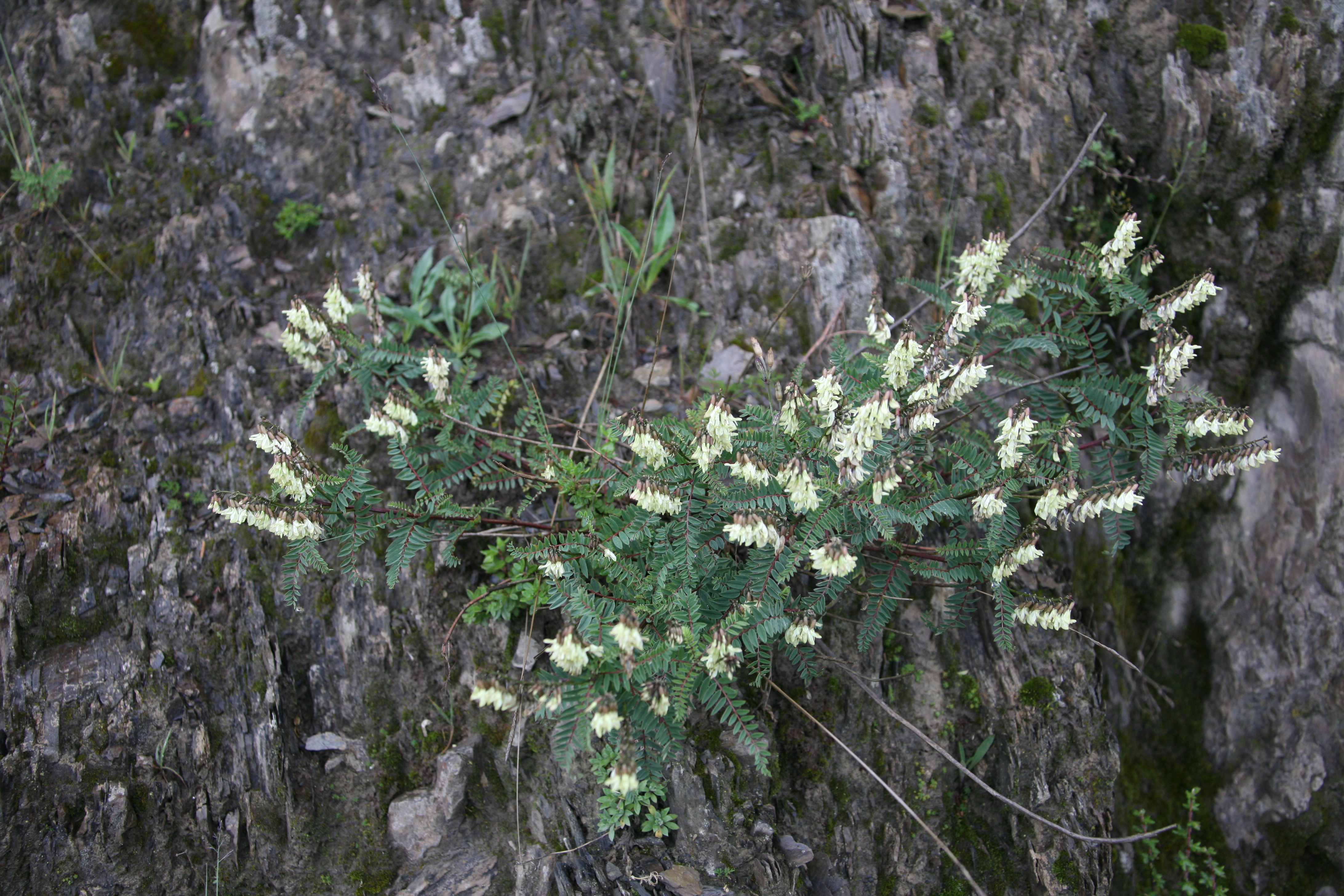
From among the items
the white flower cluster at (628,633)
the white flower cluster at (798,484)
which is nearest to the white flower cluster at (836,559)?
the white flower cluster at (798,484)

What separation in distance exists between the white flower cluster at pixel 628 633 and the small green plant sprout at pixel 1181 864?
3.30m

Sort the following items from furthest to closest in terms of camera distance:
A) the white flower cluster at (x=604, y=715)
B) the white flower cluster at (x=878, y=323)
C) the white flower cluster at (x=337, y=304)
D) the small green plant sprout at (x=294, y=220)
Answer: the small green plant sprout at (x=294, y=220) < the white flower cluster at (x=337, y=304) < the white flower cluster at (x=878, y=323) < the white flower cluster at (x=604, y=715)

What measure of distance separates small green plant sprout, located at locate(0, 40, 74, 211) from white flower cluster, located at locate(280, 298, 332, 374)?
2.28 meters

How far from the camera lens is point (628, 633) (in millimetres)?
2783

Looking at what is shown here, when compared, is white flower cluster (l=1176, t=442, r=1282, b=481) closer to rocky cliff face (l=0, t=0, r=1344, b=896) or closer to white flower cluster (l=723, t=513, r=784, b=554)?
rocky cliff face (l=0, t=0, r=1344, b=896)

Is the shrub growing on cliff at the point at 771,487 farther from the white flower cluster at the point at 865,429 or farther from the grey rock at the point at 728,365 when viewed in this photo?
the grey rock at the point at 728,365

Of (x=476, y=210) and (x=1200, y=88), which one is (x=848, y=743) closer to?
(x=476, y=210)

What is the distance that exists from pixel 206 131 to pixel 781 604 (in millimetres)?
5080

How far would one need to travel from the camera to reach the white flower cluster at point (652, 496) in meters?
3.06

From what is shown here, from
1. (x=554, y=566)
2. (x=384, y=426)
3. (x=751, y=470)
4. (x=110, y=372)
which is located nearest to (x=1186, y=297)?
(x=751, y=470)

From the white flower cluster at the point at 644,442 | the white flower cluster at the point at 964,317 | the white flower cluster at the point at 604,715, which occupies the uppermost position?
the white flower cluster at the point at 964,317

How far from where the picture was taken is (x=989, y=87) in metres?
4.92

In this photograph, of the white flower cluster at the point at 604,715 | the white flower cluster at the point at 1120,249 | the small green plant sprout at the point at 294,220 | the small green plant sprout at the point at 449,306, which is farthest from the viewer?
the small green plant sprout at the point at 294,220

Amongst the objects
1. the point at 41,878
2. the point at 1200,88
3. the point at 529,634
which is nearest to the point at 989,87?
the point at 1200,88
